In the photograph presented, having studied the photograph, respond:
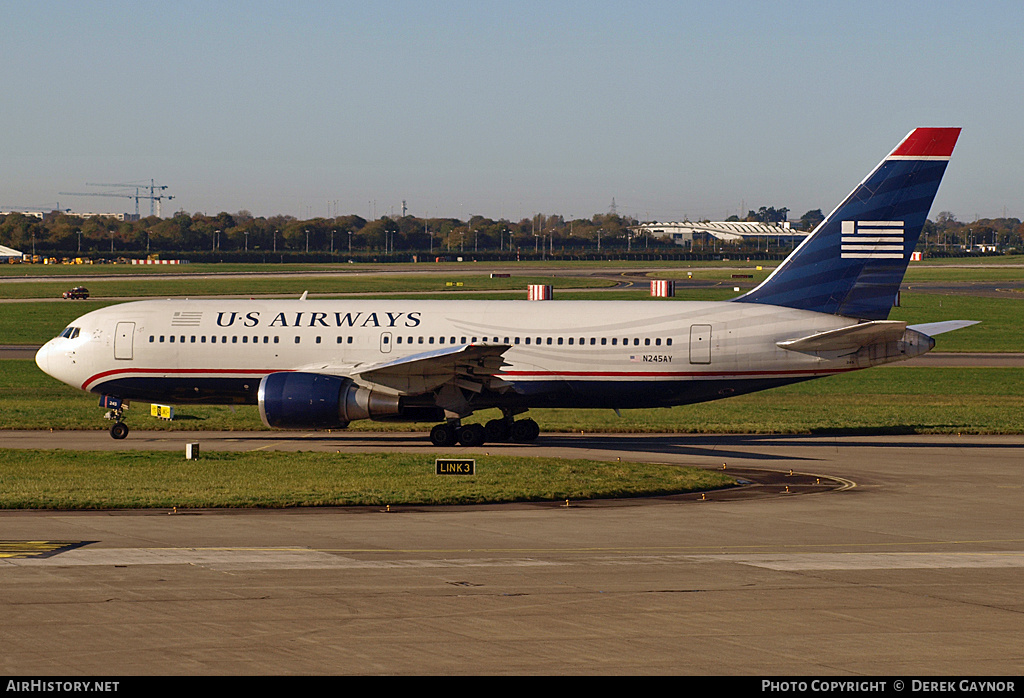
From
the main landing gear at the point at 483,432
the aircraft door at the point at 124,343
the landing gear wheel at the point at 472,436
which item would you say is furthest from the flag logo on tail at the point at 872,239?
the aircraft door at the point at 124,343

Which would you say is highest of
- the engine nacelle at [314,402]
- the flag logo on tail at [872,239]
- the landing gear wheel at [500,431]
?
the flag logo on tail at [872,239]

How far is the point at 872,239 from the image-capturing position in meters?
37.7

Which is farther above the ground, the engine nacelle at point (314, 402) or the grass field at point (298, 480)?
the engine nacelle at point (314, 402)

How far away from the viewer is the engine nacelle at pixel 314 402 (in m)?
35.4

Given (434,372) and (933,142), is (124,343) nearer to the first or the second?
(434,372)

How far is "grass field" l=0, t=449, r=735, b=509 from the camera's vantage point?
1069 inches

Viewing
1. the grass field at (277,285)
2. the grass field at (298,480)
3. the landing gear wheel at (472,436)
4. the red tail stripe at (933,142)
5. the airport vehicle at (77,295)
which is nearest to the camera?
the grass field at (298,480)

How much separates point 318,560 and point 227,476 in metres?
9.92

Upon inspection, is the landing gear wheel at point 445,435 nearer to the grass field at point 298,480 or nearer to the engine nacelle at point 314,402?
the engine nacelle at point 314,402

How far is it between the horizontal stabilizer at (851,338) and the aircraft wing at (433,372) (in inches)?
377

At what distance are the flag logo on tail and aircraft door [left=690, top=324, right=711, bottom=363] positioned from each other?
5.36m

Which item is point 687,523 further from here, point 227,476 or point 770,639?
point 227,476

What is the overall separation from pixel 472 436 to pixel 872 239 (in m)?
14.9

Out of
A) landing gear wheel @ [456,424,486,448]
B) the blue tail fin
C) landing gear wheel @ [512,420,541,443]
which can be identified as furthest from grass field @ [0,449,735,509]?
the blue tail fin
